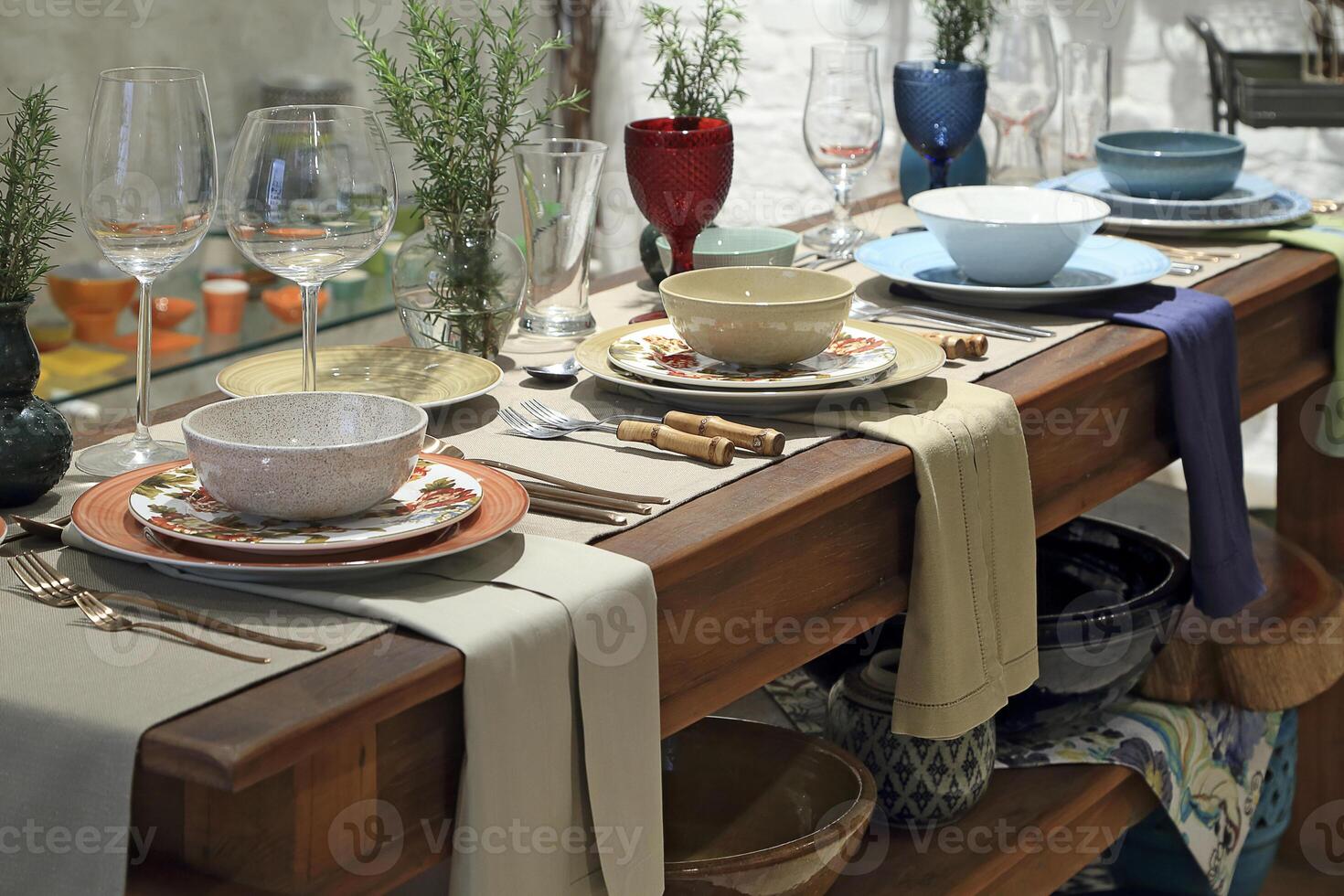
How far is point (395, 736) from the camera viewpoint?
0.74 meters

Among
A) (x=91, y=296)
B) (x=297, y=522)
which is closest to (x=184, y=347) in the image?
(x=91, y=296)

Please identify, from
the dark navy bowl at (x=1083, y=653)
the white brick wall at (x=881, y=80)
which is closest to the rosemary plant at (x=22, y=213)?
the dark navy bowl at (x=1083, y=653)

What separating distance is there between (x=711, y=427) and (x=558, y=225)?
35 cm

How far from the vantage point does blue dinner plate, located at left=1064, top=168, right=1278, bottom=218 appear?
5.64ft

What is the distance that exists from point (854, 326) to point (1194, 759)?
0.64m

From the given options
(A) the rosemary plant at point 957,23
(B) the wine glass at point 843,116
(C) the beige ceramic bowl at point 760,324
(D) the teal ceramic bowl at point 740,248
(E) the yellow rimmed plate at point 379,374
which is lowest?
(E) the yellow rimmed plate at point 379,374

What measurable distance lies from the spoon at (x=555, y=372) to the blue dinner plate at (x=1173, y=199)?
80 cm

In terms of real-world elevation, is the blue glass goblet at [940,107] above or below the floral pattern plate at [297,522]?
above

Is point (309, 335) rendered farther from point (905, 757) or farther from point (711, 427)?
point (905, 757)

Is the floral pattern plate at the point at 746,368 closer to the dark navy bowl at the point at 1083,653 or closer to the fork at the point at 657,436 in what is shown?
the fork at the point at 657,436

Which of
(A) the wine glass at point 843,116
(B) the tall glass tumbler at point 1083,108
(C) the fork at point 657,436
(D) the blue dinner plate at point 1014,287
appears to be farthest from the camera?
(B) the tall glass tumbler at point 1083,108

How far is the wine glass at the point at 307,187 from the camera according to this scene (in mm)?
983

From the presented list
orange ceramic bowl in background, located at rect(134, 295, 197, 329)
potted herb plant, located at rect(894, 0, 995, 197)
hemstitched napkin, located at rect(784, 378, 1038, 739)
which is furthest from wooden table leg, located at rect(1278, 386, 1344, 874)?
orange ceramic bowl in background, located at rect(134, 295, 197, 329)

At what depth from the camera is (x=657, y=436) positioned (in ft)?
3.39
